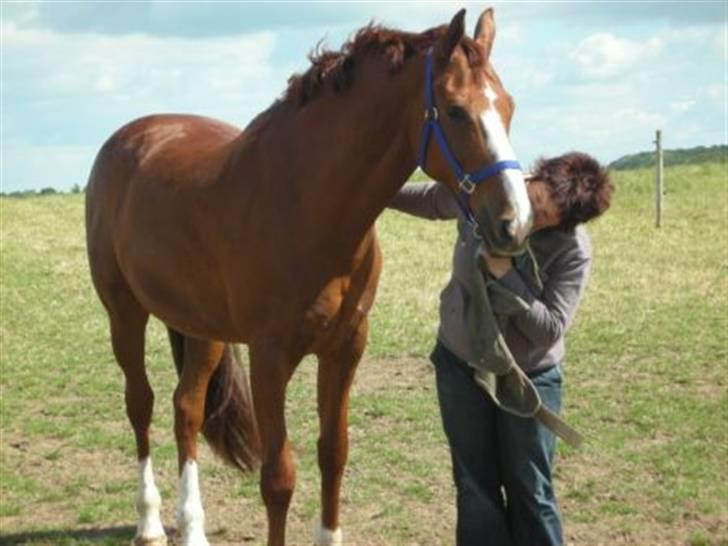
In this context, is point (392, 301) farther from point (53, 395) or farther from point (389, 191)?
point (389, 191)

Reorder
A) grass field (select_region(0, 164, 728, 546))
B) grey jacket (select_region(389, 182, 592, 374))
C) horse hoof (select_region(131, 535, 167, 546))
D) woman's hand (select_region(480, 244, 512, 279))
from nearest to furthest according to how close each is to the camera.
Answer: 1. woman's hand (select_region(480, 244, 512, 279))
2. grey jacket (select_region(389, 182, 592, 374))
3. horse hoof (select_region(131, 535, 167, 546))
4. grass field (select_region(0, 164, 728, 546))

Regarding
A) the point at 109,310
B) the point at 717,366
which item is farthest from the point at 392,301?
the point at 109,310

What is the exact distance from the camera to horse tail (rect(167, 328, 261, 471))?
627 centimetres

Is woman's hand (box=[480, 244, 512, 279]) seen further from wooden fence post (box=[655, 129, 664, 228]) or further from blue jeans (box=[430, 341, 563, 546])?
wooden fence post (box=[655, 129, 664, 228])

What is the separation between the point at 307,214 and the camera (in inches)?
185

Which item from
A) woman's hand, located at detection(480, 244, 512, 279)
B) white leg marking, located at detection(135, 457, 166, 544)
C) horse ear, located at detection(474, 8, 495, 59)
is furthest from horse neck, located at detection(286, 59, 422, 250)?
white leg marking, located at detection(135, 457, 166, 544)

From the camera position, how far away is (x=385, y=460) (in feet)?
23.3

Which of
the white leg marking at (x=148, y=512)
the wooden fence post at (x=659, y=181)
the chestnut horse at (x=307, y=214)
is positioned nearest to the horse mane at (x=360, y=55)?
the chestnut horse at (x=307, y=214)

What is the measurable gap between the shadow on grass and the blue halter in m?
2.74

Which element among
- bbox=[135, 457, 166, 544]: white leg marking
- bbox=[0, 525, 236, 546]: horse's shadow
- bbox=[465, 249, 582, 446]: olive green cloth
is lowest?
bbox=[0, 525, 236, 546]: horse's shadow

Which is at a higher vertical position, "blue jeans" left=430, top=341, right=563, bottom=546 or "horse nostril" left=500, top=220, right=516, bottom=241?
"horse nostril" left=500, top=220, right=516, bottom=241

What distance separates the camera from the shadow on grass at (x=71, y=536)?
6.00 metres

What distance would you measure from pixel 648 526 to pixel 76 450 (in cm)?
349

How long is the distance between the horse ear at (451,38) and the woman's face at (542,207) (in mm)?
521
